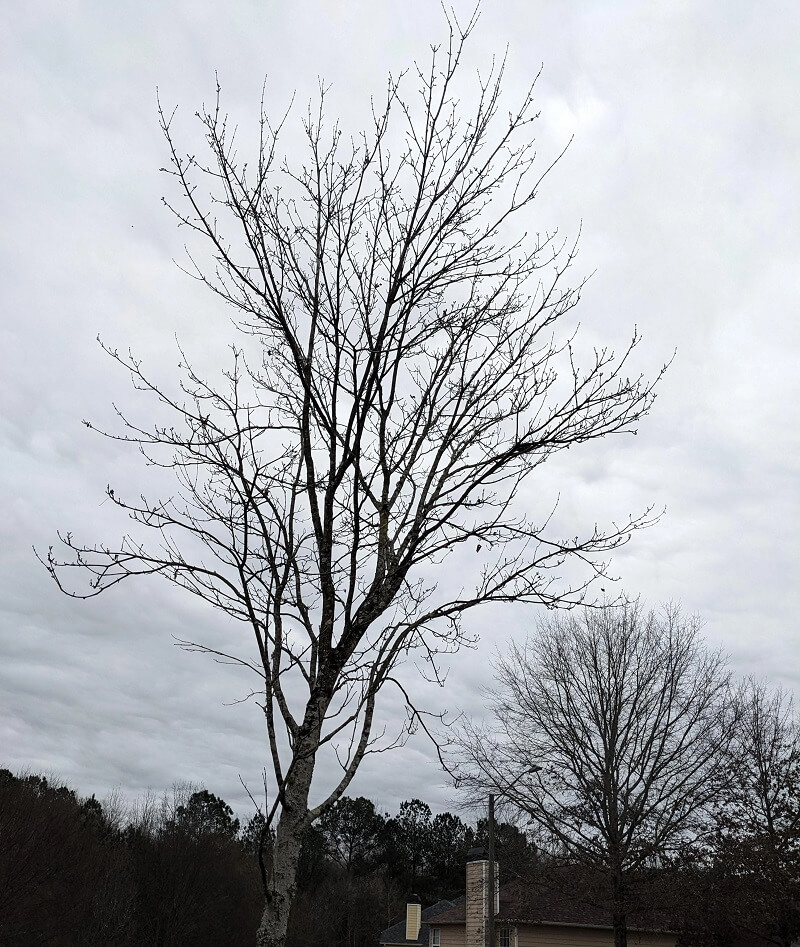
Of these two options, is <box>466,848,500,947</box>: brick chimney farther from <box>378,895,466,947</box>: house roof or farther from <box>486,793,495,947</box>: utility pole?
<box>378,895,466,947</box>: house roof

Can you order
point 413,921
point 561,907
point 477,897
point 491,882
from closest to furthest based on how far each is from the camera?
point 491,882, point 477,897, point 561,907, point 413,921

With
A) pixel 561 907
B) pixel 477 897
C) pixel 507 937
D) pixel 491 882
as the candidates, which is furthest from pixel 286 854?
pixel 507 937

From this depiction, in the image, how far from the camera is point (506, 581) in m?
3.90

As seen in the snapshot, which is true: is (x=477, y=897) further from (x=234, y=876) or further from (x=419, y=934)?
(x=419, y=934)

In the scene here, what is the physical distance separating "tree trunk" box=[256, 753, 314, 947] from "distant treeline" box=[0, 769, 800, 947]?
0.07m

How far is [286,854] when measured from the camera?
3197 mm

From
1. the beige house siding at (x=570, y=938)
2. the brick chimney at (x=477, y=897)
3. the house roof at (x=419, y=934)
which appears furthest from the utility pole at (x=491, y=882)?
the house roof at (x=419, y=934)

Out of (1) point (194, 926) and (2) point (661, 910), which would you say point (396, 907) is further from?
(2) point (661, 910)

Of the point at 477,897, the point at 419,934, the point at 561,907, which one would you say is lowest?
the point at 419,934

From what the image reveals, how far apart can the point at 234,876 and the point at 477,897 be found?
17341mm

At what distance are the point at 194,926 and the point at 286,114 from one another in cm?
3900

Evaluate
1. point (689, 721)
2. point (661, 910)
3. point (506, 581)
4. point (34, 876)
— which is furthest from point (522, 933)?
point (506, 581)

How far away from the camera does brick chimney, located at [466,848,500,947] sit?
85.6 feet

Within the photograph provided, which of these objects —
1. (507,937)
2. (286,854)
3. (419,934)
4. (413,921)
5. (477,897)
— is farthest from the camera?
(419,934)
